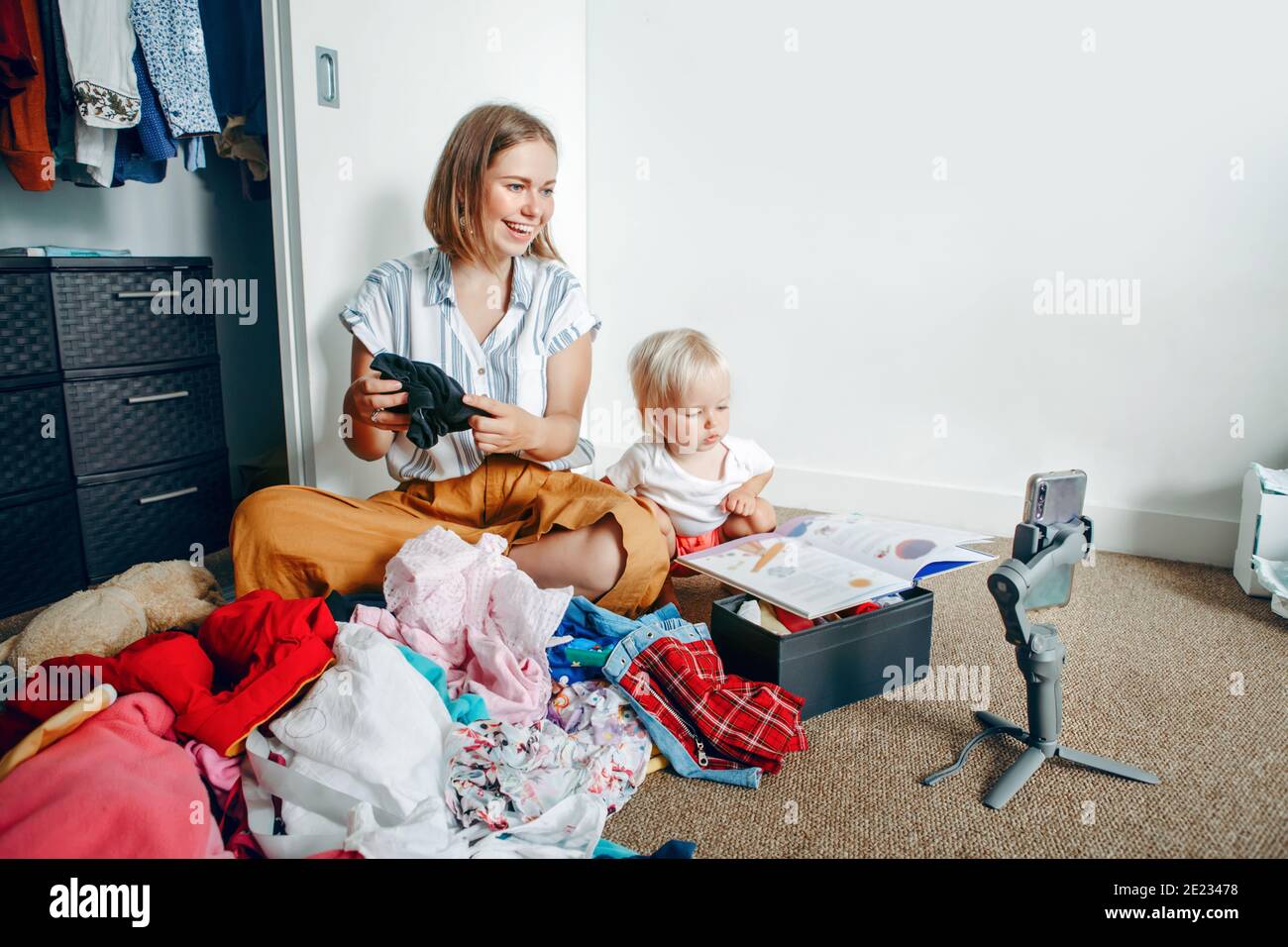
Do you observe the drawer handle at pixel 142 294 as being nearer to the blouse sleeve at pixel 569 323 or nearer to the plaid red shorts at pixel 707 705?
the blouse sleeve at pixel 569 323

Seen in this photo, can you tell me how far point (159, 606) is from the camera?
1.39 meters

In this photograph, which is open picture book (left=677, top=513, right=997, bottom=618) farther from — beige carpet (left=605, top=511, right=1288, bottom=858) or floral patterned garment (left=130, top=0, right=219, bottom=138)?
floral patterned garment (left=130, top=0, right=219, bottom=138)

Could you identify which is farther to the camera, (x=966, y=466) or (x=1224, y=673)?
(x=966, y=466)

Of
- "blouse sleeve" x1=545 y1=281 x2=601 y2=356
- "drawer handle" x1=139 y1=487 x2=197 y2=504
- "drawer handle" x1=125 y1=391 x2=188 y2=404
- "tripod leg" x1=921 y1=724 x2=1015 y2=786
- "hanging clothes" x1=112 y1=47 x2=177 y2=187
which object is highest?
"hanging clothes" x1=112 y1=47 x2=177 y2=187

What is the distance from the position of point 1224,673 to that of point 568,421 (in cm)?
115

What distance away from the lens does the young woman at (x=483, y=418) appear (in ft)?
4.79

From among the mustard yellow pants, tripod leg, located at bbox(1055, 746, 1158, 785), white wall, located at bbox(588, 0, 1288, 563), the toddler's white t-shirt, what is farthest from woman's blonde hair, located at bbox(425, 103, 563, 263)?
tripod leg, located at bbox(1055, 746, 1158, 785)

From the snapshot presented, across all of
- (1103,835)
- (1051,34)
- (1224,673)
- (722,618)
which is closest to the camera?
(1103,835)

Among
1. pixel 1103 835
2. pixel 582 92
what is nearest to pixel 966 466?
pixel 1103 835

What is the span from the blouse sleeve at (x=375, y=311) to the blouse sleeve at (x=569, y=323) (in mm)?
270

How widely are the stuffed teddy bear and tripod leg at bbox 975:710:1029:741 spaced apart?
1178 mm

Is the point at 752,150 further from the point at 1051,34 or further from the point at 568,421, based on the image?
the point at 568,421

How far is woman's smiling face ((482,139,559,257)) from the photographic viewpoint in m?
1.54

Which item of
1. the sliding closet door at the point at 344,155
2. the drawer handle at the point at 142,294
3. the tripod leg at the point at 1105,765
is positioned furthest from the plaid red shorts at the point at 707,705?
the drawer handle at the point at 142,294
